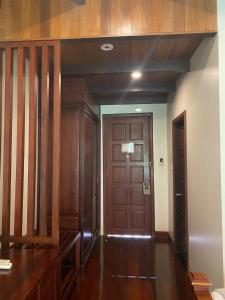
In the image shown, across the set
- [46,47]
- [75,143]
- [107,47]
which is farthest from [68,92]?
[46,47]

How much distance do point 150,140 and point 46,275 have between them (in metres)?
3.29

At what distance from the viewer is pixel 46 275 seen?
4.98 ft

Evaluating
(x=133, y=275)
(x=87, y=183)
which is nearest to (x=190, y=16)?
(x=87, y=183)

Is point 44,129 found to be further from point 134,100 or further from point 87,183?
point 134,100

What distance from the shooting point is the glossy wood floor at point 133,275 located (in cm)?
251

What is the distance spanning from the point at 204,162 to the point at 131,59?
1.38m

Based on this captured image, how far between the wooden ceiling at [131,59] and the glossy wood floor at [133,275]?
247 cm

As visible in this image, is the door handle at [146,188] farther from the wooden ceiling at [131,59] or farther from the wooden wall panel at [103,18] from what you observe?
the wooden wall panel at [103,18]

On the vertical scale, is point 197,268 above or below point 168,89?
below

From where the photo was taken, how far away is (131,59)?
2.63 m

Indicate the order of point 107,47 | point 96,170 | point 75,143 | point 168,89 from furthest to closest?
point 96,170 → point 168,89 → point 75,143 → point 107,47

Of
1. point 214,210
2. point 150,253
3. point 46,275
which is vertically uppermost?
point 214,210

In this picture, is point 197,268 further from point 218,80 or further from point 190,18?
point 190,18

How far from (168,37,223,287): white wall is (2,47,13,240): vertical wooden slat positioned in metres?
1.64
